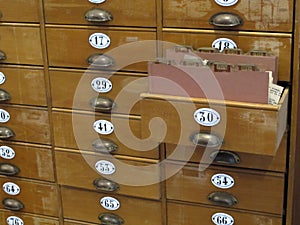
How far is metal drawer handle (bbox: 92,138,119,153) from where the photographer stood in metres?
1.95

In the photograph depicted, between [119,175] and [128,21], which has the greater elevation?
[128,21]

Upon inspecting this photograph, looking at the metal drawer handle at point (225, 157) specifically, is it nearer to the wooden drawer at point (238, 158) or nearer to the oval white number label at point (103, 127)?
the wooden drawer at point (238, 158)

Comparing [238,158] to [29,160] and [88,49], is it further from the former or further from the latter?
[29,160]

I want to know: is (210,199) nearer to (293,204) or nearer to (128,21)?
(293,204)

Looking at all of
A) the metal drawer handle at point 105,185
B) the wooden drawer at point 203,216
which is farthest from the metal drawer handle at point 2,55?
the wooden drawer at point 203,216

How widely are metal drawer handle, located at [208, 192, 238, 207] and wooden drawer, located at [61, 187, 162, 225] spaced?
8.5 inches

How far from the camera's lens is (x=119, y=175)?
→ 1972 mm

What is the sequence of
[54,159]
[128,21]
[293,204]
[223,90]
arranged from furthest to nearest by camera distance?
1. [54,159]
2. [293,204]
3. [128,21]
4. [223,90]

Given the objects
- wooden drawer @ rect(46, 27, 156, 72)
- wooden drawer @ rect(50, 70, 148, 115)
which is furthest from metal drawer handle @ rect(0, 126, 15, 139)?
wooden drawer @ rect(46, 27, 156, 72)

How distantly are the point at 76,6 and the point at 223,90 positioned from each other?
0.59m

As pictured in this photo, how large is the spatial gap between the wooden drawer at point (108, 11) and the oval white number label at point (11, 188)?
2.28 ft

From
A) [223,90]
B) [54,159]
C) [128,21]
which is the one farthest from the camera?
[54,159]

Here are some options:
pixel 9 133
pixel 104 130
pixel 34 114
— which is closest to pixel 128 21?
pixel 104 130

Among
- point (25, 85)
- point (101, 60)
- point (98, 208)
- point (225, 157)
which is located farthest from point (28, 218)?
point (225, 157)
